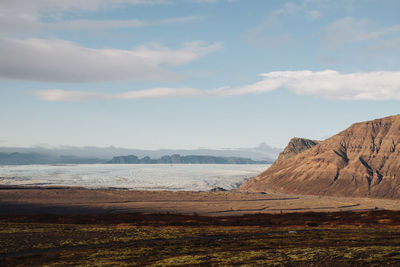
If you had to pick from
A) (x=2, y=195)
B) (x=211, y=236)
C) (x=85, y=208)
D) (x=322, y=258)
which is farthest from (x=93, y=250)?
(x=2, y=195)

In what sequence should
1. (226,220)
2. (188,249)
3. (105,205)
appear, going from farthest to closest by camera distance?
(105,205) → (226,220) → (188,249)

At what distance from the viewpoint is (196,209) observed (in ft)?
520

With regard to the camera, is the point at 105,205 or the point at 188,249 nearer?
the point at 188,249

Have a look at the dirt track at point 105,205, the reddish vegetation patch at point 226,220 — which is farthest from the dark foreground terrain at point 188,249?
the dirt track at point 105,205

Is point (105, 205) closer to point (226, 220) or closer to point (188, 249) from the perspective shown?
point (226, 220)

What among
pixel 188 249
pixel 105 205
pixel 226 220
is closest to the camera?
pixel 188 249

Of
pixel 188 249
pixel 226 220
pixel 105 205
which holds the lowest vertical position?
pixel 105 205

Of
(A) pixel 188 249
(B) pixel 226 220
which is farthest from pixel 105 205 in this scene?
(A) pixel 188 249

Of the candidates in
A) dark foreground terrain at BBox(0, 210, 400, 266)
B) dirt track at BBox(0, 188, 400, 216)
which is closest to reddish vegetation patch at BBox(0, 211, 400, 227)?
dark foreground terrain at BBox(0, 210, 400, 266)

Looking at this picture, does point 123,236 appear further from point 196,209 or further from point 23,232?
point 196,209

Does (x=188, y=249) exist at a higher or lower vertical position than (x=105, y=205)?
higher

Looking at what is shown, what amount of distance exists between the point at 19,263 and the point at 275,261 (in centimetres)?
1927

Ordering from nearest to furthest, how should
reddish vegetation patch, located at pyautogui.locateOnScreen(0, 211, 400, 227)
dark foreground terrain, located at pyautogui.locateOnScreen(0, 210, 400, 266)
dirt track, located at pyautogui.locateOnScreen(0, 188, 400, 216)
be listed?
dark foreground terrain, located at pyautogui.locateOnScreen(0, 210, 400, 266) < reddish vegetation patch, located at pyautogui.locateOnScreen(0, 211, 400, 227) < dirt track, located at pyautogui.locateOnScreen(0, 188, 400, 216)

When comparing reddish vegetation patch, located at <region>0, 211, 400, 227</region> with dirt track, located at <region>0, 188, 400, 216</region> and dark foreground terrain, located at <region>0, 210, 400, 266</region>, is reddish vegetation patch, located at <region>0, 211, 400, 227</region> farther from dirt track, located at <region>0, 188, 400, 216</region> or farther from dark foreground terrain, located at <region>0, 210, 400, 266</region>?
dirt track, located at <region>0, 188, 400, 216</region>
